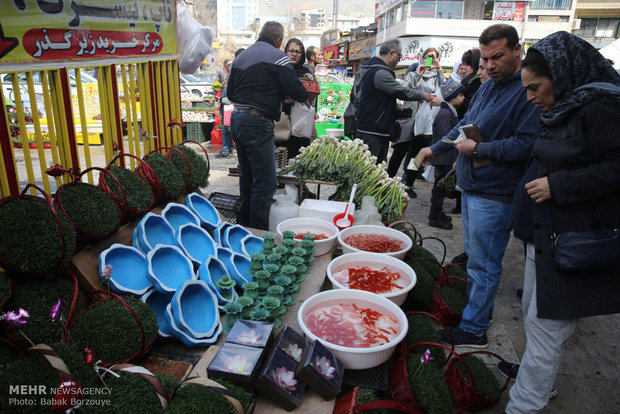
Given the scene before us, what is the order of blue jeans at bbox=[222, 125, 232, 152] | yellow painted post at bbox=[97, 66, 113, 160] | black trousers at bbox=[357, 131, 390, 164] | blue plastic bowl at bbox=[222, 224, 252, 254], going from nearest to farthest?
yellow painted post at bbox=[97, 66, 113, 160], blue plastic bowl at bbox=[222, 224, 252, 254], black trousers at bbox=[357, 131, 390, 164], blue jeans at bbox=[222, 125, 232, 152]

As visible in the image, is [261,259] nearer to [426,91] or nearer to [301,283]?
[301,283]

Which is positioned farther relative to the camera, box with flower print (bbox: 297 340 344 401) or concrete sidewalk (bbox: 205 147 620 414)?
concrete sidewalk (bbox: 205 147 620 414)

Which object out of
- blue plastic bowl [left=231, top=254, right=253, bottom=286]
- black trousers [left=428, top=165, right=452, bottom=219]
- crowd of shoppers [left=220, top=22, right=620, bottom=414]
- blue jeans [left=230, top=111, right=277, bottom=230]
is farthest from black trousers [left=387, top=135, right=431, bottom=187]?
blue plastic bowl [left=231, top=254, right=253, bottom=286]

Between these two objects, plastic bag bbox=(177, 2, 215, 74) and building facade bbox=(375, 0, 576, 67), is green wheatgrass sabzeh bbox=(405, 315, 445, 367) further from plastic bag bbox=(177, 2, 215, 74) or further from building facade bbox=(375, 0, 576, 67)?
building facade bbox=(375, 0, 576, 67)

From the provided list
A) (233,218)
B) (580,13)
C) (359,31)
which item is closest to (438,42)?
(580,13)

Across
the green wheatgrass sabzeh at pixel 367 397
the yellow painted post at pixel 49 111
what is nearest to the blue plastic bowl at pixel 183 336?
the green wheatgrass sabzeh at pixel 367 397

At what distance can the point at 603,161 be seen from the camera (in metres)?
1.50

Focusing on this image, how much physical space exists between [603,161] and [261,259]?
1.72 m

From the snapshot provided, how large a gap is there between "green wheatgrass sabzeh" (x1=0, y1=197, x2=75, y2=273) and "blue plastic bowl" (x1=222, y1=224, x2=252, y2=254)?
126 cm

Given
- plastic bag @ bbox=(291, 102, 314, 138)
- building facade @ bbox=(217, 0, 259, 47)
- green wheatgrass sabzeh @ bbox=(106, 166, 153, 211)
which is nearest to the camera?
green wheatgrass sabzeh @ bbox=(106, 166, 153, 211)

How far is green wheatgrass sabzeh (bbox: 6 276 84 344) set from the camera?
1476 mm

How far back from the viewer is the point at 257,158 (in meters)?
3.51

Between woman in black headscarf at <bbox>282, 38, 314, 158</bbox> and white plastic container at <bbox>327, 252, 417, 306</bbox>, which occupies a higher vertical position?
woman in black headscarf at <bbox>282, 38, 314, 158</bbox>

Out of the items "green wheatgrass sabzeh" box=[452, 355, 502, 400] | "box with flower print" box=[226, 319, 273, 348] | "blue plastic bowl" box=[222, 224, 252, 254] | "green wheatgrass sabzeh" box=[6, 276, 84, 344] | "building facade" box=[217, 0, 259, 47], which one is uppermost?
"building facade" box=[217, 0, 259, 47]
